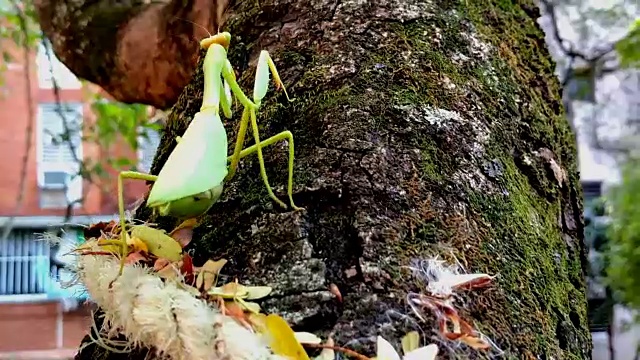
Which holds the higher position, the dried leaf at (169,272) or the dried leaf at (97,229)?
the dried leaf at (97,229)

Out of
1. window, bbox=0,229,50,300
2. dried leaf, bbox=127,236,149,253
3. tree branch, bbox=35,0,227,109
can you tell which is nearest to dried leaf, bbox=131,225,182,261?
dried leaf, bbox=127,236,149,253

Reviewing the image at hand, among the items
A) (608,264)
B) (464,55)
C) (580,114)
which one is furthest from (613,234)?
(464,55)

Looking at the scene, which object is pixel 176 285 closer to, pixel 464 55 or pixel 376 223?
pixel 376 223

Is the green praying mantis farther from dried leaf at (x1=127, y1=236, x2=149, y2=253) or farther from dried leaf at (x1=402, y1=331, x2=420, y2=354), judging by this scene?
dried leaf at (x1=402, y1=331, x2=420, y2=354)

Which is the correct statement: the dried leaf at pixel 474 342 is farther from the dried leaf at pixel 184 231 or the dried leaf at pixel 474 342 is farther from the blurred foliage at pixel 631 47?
the blurred foliage at pixel 631 47

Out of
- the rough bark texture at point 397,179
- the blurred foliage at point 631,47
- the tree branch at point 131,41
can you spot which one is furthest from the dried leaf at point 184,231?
the blurred foliage at point 631,47

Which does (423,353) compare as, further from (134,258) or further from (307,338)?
(134,258)
